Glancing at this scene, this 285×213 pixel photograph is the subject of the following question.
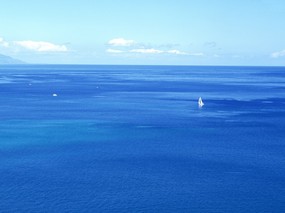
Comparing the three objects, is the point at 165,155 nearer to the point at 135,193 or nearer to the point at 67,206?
the point at 135,193

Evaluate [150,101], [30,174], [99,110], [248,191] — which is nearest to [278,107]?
[150,101]

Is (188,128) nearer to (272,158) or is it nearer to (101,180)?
(272,158)

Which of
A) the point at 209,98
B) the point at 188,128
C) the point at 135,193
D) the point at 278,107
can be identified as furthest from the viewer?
the point at 209,98

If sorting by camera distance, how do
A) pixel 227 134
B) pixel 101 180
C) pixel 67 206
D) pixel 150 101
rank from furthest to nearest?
pixel 150 101, pixel 227 134, pixel 101 180, pixel 67 206

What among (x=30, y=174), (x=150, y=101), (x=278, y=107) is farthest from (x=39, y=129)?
(x=278, y=107)

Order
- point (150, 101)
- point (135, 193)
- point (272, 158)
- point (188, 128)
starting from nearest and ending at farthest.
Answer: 1. point (135, 193)
2. point (272, 158)
3. point (188, 128)
4. point (150, 101)

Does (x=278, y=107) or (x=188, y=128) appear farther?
(x=278, y=107)

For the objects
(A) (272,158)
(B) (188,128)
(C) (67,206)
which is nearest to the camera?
(C) (67,206)

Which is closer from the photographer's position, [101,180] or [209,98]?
[101,180]

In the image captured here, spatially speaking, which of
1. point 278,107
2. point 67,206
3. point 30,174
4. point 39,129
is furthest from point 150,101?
point 67,206
